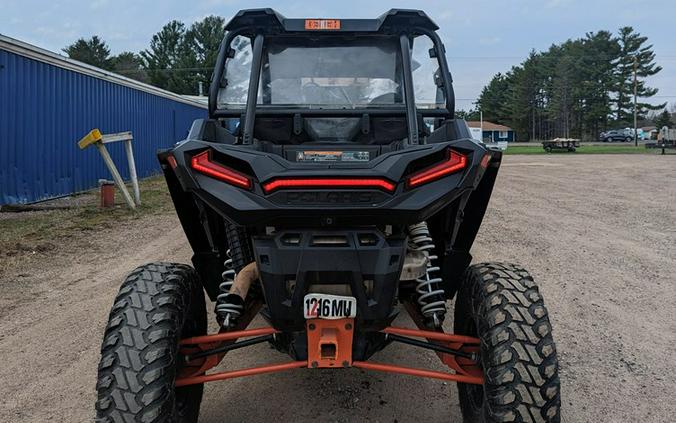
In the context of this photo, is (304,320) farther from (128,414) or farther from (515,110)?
(515,110)

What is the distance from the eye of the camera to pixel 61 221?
401 inches

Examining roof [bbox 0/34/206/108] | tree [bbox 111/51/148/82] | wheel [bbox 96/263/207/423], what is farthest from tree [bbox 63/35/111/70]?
wheel [bbox 96/263/207/423]

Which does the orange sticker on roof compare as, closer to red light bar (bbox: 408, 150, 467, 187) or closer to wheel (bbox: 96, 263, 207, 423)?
red light bar (bbox: 408, 150, 467, 187)

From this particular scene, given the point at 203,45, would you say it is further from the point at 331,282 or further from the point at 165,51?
the point at 331,282

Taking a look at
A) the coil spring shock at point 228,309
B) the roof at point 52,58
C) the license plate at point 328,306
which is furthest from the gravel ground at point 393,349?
the roof at point 52,58

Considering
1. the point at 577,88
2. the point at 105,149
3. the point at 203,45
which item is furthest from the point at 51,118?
the point at 577,88

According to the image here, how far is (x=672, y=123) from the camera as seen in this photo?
257ft

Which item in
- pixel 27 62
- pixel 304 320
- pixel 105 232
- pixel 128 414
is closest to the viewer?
pixel 128 414

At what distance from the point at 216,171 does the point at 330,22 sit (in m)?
1.54

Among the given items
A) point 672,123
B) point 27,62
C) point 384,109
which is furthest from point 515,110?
point 384,109

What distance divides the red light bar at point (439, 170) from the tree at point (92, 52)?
79.7 m

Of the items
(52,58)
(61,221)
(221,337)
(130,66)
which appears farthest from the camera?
(130,66)

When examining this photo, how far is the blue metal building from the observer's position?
11.9 m

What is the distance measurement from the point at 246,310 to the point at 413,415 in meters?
1.14
